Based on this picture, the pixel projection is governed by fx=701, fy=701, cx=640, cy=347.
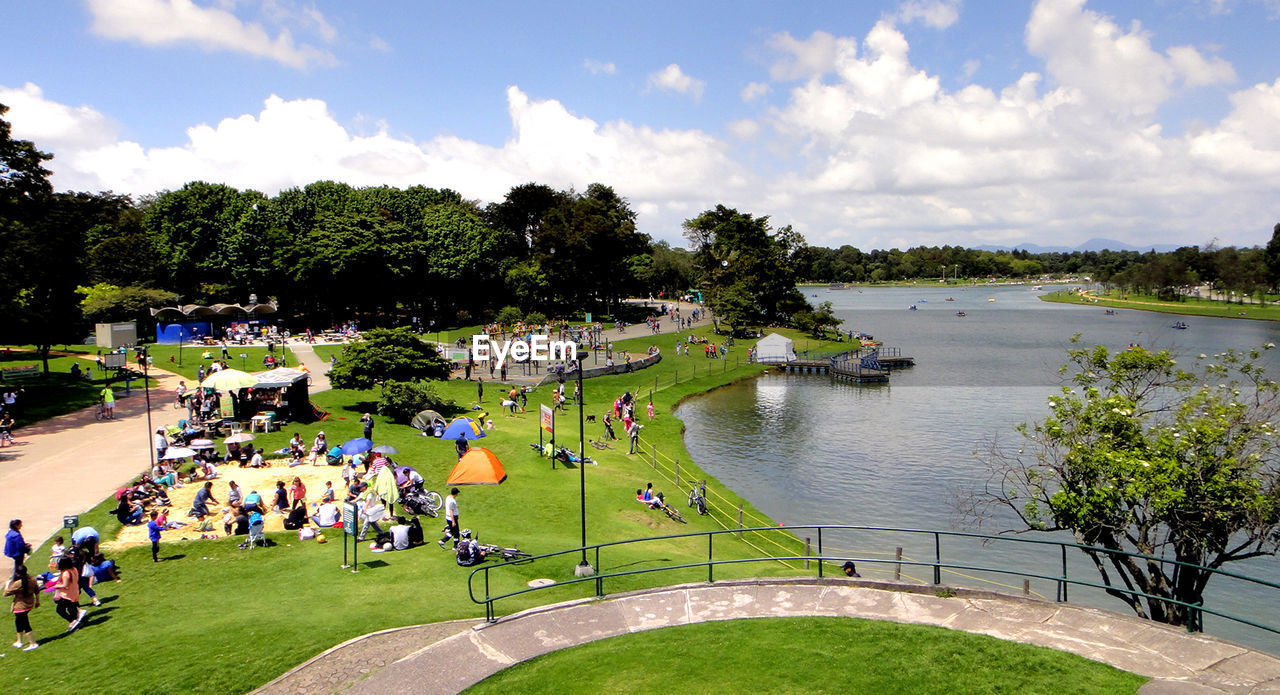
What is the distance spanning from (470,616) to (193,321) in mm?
65597

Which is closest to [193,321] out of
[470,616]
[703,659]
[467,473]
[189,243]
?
[189,243]

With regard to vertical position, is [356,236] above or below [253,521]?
above

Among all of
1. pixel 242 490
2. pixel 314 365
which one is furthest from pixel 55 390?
pixel 242 490

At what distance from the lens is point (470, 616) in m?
14.5

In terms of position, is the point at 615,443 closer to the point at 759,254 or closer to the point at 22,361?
the point at 22,361

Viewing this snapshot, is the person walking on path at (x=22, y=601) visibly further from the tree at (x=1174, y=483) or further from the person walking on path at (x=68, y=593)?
the tree at (x=1174, y=483)

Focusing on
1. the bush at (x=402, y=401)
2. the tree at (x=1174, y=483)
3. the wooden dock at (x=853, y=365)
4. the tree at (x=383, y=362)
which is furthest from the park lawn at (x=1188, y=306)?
the bush at (x=402, y=401)

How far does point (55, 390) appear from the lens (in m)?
40.1

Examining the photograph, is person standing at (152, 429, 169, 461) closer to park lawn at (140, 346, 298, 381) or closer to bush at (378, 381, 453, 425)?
bush at (378, 381, 453, 425)

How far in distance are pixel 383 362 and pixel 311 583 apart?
22.2 meters

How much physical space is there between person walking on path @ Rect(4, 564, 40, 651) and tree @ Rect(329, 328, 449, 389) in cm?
2412

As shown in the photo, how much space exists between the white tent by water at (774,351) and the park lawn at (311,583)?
4452 cm

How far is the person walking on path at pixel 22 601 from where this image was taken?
525 inches

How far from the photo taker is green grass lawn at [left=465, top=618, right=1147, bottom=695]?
11.1 m
